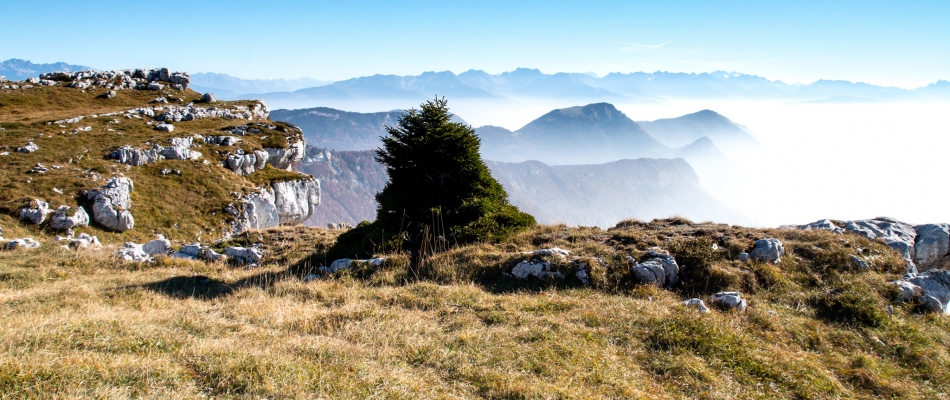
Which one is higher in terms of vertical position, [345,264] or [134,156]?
[134,156]

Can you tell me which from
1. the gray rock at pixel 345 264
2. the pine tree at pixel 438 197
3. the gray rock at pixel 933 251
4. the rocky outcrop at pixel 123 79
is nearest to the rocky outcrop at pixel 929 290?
the gray rock at pixel 933 251

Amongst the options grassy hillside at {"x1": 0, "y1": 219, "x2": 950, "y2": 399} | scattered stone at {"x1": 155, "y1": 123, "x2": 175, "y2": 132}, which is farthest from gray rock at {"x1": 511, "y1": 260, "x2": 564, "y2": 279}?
scattered stone at {"x1": 155, "y1": 123, "x2": 175, "y2": 132}

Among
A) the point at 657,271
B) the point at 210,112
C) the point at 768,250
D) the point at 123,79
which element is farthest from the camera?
the point at 123,79

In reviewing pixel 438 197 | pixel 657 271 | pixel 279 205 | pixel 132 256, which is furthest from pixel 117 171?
pixel 657 271

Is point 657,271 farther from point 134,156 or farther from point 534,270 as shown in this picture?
point 134,156

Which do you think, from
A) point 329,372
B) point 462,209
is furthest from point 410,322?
point 462,209

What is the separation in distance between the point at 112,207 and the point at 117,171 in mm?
8898

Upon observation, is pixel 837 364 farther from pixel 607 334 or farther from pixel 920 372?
pixel 607 334

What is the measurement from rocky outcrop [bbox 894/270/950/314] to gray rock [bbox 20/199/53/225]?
50703 millimetres

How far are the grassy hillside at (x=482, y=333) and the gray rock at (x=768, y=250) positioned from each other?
426 millimetres

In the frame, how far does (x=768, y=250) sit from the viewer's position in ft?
43.3

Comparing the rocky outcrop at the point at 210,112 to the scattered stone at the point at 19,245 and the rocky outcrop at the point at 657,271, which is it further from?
the rocky outcrop at the point at 657,271

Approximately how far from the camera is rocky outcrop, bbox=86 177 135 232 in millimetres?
36938

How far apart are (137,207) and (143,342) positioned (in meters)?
44.7
